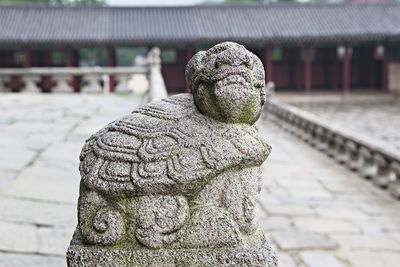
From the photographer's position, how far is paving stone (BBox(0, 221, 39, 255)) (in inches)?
161

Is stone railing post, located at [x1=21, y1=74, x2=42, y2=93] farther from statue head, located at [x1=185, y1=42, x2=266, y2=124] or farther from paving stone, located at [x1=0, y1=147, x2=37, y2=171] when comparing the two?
statue head, located at [x1=185, y1=42, x2=266, y2=124]

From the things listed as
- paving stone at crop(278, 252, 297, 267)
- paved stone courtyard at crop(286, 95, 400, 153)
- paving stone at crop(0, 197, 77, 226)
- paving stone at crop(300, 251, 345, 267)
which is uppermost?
paving stone at crop(0, 197, 77, 226)

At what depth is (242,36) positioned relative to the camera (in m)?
25.0

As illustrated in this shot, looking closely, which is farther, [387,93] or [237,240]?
[387,93]

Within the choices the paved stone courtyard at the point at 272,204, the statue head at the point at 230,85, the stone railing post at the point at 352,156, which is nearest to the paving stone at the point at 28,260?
the paved stone courtyard at the point at 272,204

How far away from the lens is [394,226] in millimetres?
6039

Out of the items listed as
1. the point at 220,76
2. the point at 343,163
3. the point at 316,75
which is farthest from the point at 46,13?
the point at 220,76

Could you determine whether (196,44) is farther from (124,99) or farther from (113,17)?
(124,99)

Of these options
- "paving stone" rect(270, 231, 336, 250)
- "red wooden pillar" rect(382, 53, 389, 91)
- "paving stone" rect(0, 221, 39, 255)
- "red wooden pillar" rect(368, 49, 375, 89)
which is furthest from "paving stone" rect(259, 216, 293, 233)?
"red wooden pillar" rect(368, 49, 375, 89)

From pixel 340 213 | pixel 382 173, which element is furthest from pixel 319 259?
pixel 382 173

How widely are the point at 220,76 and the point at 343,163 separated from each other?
25.2 feet

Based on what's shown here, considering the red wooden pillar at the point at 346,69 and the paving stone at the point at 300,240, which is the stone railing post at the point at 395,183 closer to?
the paving stone at the point at 300,240

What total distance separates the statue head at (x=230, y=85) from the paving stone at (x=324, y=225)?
3584 mm

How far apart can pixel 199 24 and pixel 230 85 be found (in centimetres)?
2442
